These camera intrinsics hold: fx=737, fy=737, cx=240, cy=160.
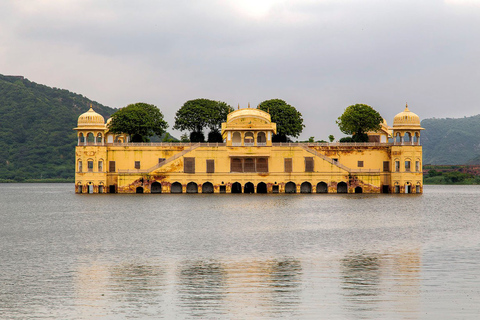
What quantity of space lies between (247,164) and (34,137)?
74.8m

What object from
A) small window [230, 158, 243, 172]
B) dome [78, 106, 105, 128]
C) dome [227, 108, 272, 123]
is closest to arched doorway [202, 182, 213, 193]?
small window [230, 158, 243, 172]

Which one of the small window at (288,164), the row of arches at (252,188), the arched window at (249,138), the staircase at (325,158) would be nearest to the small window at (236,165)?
the arched window at (249,138)

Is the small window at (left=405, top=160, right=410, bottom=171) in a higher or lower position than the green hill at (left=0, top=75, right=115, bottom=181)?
lower

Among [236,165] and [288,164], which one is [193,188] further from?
[288,164]

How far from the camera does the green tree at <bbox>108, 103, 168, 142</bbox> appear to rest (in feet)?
323

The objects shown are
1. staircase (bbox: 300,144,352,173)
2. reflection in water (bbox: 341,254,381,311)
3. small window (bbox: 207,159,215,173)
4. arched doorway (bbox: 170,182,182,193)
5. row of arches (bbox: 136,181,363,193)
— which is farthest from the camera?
arched doorway (bbox: 170,182,182,193)

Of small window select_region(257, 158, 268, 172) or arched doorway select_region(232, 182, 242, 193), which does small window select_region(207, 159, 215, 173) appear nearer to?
arched doorway select_region(232, 182, 242, 193)

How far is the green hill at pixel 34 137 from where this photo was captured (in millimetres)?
148125

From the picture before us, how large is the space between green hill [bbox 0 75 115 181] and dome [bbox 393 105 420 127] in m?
81.4

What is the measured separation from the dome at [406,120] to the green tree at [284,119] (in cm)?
1497

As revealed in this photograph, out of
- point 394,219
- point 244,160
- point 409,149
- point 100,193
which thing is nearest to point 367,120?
point 409,149

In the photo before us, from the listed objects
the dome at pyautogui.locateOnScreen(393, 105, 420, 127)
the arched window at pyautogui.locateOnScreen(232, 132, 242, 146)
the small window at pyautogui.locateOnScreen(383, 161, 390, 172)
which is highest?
the dome at pyautogui.locateOnScreen(393, 105, 420, 127)

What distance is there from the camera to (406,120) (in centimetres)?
9144

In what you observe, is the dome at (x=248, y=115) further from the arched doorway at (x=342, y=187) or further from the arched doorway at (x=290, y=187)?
the arched doorway at (x=342, y=187)
